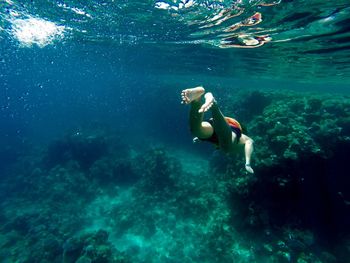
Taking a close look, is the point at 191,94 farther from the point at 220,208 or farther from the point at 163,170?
the point at 163,170

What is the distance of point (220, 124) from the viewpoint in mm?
4691

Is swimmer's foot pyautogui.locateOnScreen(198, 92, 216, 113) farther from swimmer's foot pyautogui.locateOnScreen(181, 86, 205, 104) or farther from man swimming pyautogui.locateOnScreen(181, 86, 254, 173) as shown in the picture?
swimmer's foot pyautogui.locateOnScreen(181, 86, 205, 104)

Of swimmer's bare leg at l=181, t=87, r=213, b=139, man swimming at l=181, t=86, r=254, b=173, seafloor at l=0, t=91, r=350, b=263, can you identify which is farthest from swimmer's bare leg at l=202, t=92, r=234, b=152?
seafloor at l=0, t=91, r=350, b=263

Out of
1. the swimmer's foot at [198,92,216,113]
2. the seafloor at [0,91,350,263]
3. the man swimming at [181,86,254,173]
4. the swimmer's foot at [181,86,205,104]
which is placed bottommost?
the seafloor at [0,91,350,263]

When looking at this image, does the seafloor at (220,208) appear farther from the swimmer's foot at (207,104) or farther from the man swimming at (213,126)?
the swimmer's foot at (207,104)

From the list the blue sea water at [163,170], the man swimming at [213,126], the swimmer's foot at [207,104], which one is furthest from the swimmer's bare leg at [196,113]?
the blue sea water at [163,170]

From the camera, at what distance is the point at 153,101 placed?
129ft

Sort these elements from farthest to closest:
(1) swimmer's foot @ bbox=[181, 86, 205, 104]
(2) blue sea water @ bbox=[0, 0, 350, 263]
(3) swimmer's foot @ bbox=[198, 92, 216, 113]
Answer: (2) blue sea water @ bbox=[0, 0, 350, 263]
(1) swimmer's foot @ bbox=[181, 86, 205, 104]
(3) swimmer's foot @ bbox=[198, 92, 216, 113]

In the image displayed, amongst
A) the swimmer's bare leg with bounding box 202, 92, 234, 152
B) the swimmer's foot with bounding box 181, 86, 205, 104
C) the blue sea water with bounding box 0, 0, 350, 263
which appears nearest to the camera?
the swimmer's foot with bounding box 181, 86, 205, 104

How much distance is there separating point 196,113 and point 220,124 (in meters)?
0.57

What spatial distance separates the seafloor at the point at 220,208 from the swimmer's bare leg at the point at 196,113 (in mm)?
8051

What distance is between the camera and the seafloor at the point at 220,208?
11.8m

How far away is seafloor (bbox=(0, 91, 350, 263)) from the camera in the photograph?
38.7ft

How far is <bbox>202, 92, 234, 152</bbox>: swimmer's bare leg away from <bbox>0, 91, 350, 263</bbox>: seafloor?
7745 millimetres
